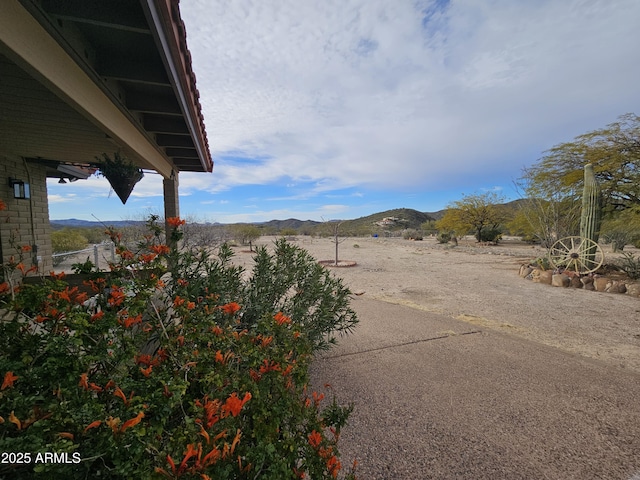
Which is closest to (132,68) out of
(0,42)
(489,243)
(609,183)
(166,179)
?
(0,42)

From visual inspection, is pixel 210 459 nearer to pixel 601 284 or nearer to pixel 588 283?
pixel 601 284

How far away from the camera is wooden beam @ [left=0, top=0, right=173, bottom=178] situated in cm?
122

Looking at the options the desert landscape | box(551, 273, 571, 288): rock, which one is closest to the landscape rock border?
box(551, 273, 571, 288): rock

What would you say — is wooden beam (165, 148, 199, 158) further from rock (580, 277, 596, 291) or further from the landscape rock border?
rock (580, 277, 596, 291)

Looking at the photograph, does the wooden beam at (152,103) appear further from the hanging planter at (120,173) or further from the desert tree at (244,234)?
the desert tree at (244,234)

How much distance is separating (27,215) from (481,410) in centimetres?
653

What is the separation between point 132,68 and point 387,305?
506 cm

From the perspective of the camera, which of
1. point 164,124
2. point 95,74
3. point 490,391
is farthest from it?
point 164,124

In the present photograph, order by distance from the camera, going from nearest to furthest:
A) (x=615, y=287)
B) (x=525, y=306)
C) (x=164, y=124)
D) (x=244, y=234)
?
1. (x=164, y=124)
2. (x=525, y=306)
3. (x=615, y=287)
4. (x=244, y=234)

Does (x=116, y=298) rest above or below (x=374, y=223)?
below

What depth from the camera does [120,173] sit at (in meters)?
3.26

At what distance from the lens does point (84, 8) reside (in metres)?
1.48

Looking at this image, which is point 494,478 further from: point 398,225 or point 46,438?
point 398,225

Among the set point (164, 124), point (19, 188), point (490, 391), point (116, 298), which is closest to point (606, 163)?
point (490, 391)
